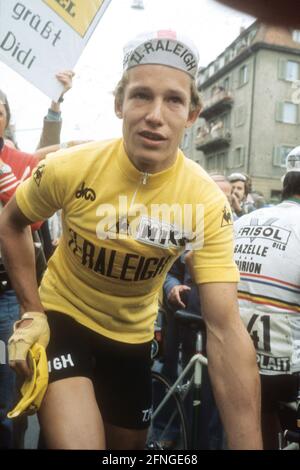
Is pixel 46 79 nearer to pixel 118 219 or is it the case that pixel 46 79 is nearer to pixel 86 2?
pixel 86 2

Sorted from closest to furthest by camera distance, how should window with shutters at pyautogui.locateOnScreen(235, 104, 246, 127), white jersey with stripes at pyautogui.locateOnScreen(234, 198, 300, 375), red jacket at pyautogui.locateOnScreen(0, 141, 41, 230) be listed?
white jersey with stripes at pyautogui.locateOnScreen(234, 198, 300, 375) → red jacket at pyautogui.locateOnScreen(0, 141, 41, 230) → window with shutters at pyautogui.locateOnScreen(235, 104, 246, 127)

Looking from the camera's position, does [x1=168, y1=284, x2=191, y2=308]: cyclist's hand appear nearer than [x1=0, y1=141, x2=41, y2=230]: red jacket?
No

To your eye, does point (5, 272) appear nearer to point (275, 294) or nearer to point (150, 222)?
point (150, 222)

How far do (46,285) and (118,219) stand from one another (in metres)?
0.43

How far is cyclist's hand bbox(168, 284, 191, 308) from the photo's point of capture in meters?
2.98

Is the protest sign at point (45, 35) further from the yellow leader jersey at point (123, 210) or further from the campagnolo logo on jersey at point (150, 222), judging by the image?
the campagnolo logo on jersey at point (150, 222)

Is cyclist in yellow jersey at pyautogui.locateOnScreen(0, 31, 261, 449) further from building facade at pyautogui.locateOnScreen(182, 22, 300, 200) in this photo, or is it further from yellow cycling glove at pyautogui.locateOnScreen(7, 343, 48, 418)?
building facade at pyautogui.locateOnScreen(182, 22, 300, 200)

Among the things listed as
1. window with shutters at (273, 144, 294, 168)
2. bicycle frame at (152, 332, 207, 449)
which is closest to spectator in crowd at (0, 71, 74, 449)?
bicycle frame at (152, 332, 207, 449)

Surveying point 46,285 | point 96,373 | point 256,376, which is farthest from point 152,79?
point 96,373

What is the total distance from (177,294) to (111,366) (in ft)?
4.12

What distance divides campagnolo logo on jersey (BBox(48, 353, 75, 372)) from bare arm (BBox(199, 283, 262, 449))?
1.48ft

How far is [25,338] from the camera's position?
1456 millimetres

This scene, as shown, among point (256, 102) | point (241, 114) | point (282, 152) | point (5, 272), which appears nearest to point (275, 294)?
point (5, 272)

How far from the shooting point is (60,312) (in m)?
1.69
